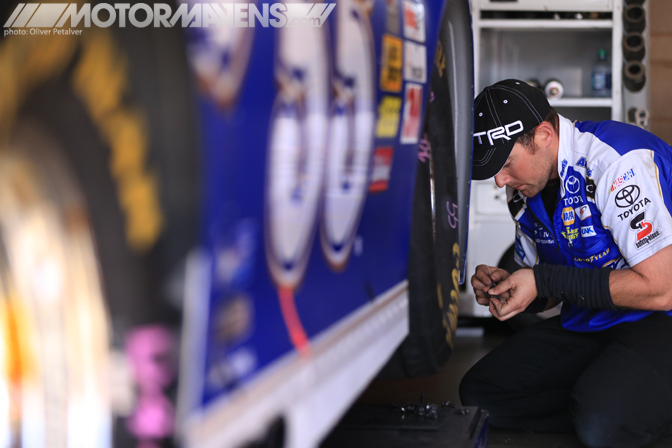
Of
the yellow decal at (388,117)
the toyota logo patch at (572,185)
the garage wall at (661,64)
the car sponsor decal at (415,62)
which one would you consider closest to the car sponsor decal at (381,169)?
the yellow decal at (388,117)

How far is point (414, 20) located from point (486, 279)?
32.0 inches

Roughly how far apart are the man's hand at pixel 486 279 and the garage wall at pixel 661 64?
2.79 metres

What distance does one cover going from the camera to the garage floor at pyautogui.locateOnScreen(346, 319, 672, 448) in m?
1.62

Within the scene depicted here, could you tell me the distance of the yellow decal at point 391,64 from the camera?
91cm

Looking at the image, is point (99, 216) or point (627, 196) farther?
point (627, 196)

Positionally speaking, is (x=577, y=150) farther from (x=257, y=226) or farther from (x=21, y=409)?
(x=21, y=409)

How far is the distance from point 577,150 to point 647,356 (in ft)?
1.58

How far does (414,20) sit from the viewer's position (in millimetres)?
1027

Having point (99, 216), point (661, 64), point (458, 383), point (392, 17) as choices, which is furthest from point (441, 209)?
point (661, 64)

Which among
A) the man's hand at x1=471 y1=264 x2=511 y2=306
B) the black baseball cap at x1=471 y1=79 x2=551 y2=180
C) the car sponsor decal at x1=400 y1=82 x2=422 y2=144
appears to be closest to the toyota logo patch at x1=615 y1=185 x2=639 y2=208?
the black baseball cap at x1=471 y1=79 x2=551 y2=180

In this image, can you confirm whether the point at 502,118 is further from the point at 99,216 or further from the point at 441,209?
the point at 99,216

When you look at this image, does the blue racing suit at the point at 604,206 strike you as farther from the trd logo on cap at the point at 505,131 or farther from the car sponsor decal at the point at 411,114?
the car sponsor decal at the point at 411,114

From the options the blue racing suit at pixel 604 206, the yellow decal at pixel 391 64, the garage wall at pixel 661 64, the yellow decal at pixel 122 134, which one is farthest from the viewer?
the garage wall at pixel 661 64

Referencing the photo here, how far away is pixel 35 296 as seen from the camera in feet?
1.77
